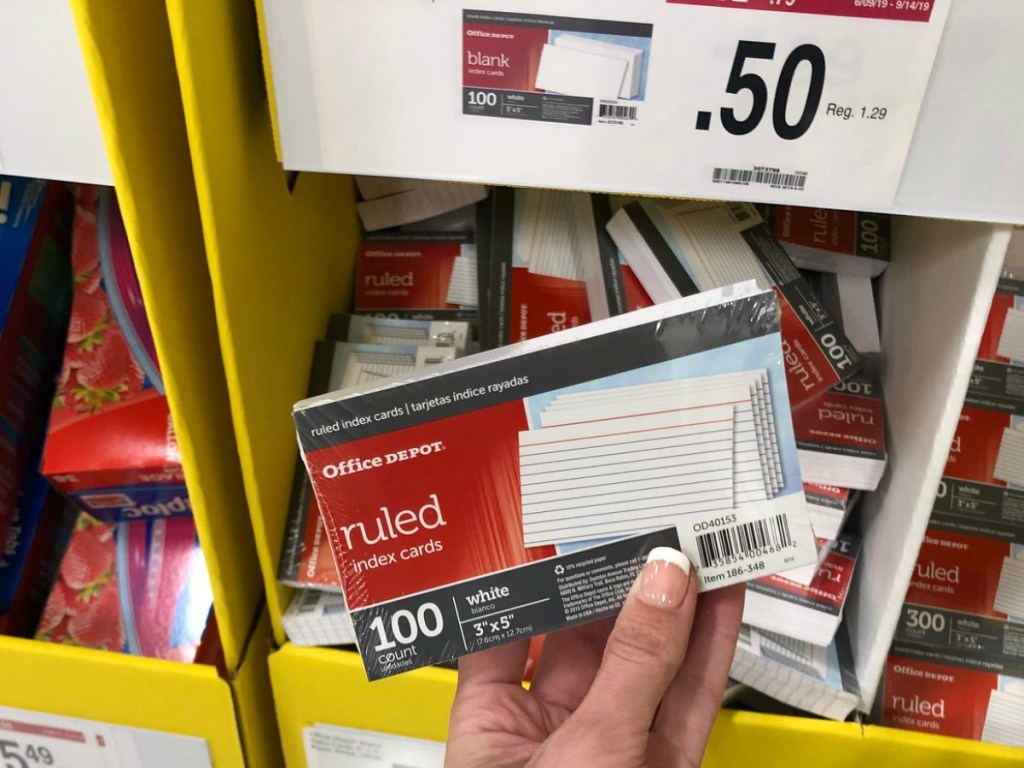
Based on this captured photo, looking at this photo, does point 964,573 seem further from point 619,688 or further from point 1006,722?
point 619,688

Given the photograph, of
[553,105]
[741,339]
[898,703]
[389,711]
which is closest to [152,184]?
[553,105]

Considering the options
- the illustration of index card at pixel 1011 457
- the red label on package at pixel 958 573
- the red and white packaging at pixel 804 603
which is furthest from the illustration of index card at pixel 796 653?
the illustration of index card at pixel 1011 457

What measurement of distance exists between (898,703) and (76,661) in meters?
0.69

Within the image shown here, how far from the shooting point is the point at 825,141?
0.48 metres

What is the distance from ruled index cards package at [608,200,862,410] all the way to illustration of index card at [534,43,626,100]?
0.75ft

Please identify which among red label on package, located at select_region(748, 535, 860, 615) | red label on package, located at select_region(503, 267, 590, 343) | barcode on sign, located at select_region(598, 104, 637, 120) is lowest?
red label on package, located at select_region(748, 535, 860, 615)

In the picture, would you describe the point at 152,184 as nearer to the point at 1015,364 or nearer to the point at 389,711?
the point at 389,711

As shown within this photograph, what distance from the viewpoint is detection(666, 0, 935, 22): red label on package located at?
433mm

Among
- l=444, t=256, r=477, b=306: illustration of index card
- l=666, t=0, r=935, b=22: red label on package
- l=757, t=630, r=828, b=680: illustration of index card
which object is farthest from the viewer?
l=444, t=256, r=477, b=306: illustration of index card

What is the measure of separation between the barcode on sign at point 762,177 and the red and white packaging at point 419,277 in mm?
330

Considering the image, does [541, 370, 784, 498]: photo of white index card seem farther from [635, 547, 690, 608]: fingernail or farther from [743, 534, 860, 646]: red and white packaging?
[743, 534, 860, 646]: red and white packaging

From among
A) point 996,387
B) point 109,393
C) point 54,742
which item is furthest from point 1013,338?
point 54,742

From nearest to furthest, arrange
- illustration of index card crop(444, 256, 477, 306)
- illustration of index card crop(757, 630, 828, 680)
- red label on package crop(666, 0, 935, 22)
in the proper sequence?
red label on package crop(666, 0, 935, 22) → illustration of index card crop(757, 630, 828, 680) → illustration of index card crop(444, 256, 477, 306)

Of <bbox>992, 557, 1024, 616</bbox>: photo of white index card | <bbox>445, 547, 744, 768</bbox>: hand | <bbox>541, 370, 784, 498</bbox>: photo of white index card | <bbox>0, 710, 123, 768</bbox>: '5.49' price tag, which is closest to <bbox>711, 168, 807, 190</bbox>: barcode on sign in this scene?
<bbox>541, 370, 784, 498</bbox>: photo of white index card
